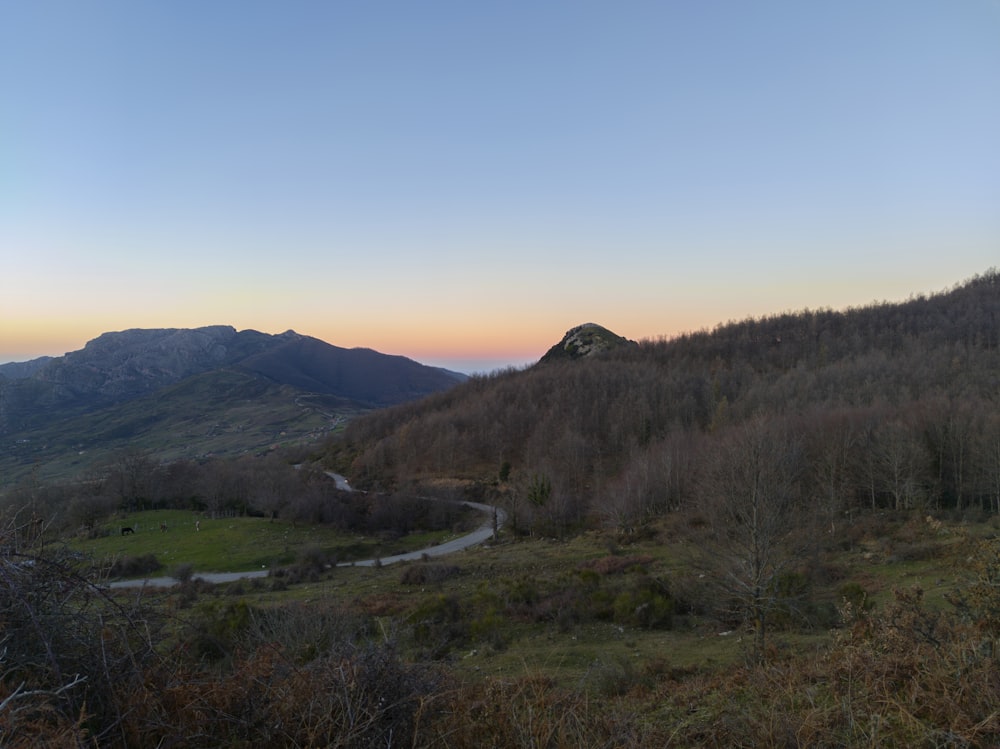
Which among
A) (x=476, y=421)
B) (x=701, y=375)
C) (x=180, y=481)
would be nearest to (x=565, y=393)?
(x=476, y=421)

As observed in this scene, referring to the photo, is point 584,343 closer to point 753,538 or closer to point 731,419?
point 731,419

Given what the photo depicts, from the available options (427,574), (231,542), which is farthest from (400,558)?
(231,542)

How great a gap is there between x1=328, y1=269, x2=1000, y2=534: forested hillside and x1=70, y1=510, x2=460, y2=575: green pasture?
1415 cm

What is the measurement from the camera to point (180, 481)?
65250mm

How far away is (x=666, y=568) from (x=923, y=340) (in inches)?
3561

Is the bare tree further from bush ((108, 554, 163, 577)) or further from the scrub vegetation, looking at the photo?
bush ((108, 554, 163, 577))

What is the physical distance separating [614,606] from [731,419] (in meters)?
46.6

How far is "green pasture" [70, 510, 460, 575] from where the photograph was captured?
132 ft

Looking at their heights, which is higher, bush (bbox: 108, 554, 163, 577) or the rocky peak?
the rocky peak

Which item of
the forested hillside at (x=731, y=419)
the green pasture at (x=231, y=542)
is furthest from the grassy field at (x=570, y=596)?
the forested hillside at (x=731, y=419)

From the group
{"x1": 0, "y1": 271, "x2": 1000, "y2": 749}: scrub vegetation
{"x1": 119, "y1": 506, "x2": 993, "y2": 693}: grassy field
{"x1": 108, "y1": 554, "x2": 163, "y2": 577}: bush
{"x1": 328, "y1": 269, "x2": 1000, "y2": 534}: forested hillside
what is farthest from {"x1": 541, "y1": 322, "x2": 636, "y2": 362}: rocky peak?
{"x1": 108, "y1": 554, "x2": 163, "y2": 577}: bush

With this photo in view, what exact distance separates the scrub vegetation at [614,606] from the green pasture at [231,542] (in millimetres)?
1731

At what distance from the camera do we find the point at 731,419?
61188 millimetres

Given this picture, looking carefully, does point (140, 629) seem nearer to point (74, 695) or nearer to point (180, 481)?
point (74, 695)
